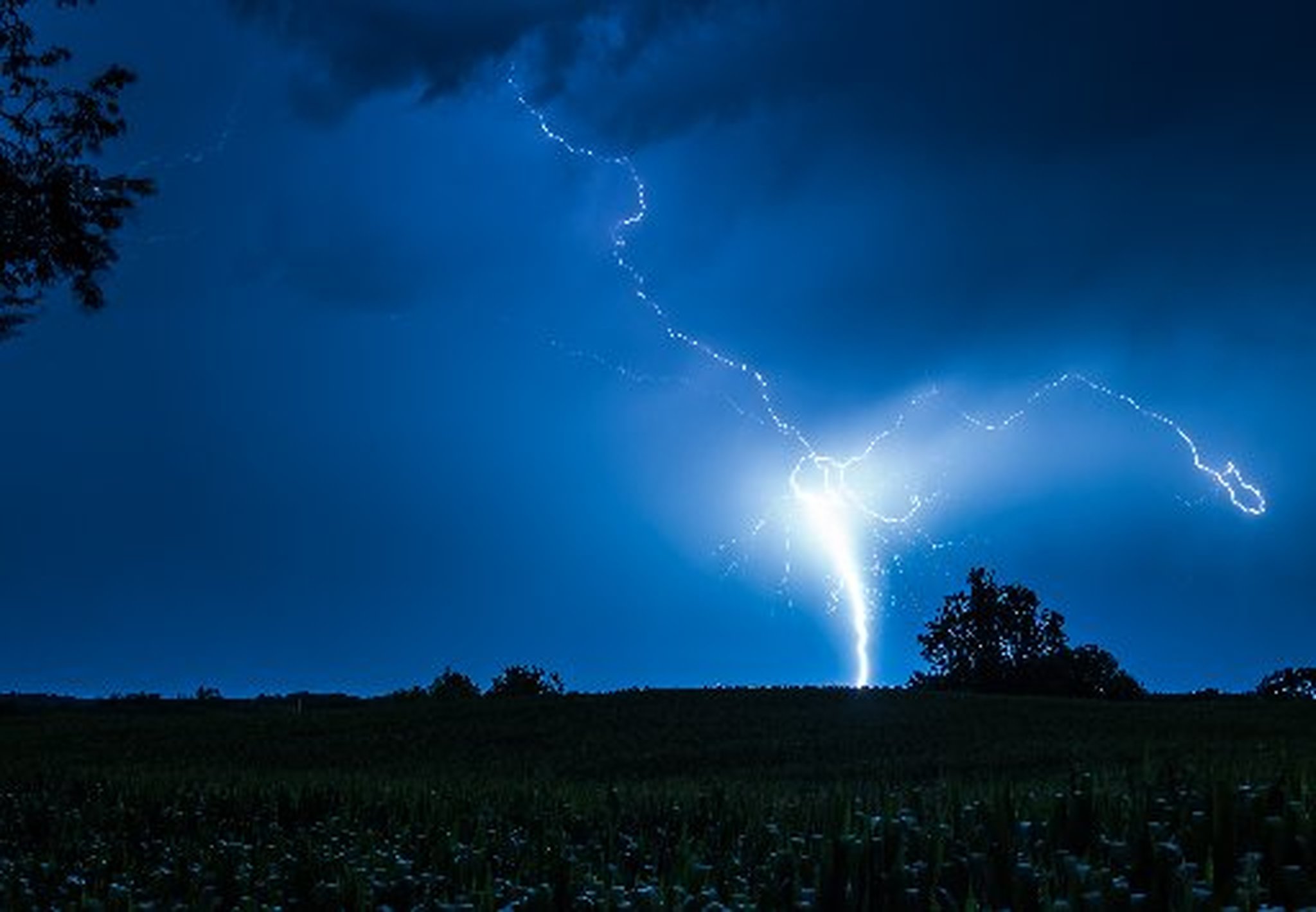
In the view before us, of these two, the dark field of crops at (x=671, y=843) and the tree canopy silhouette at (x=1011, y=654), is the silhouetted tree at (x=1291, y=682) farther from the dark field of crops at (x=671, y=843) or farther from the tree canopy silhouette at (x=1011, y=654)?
the dark field of crops at (x=671, y=843)

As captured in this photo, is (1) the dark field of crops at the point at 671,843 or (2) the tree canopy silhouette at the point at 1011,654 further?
(2) the tree canopy silhouette at the point at 1011,654

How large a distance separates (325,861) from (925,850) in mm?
3197

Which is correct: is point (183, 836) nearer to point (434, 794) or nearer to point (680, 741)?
point (434, 794)

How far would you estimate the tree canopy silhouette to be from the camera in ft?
279

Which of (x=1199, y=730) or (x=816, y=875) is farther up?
(x=1199, y=730)

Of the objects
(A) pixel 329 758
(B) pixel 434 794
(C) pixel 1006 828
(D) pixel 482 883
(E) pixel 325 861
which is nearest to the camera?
(C) pixel 1006 828

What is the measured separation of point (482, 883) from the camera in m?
6.51

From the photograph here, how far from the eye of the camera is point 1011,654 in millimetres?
92500

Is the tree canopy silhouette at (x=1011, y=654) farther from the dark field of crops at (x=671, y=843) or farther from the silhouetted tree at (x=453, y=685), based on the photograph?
the dark field of crops at (x=671, y=843)

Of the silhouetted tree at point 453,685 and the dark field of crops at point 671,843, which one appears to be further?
the silhouetted tree at point 453,685

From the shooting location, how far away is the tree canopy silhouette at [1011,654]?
85062 millimetres

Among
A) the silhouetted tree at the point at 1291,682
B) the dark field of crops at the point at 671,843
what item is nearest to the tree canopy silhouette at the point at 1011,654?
the silhouetted tree at the point at 1291,682

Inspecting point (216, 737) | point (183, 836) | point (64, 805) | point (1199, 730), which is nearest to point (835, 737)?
point (1199, 730)

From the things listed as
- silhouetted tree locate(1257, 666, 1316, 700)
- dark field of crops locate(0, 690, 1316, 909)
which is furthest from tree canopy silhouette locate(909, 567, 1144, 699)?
dark field of crops locate(0, 690, 1316, 909)
